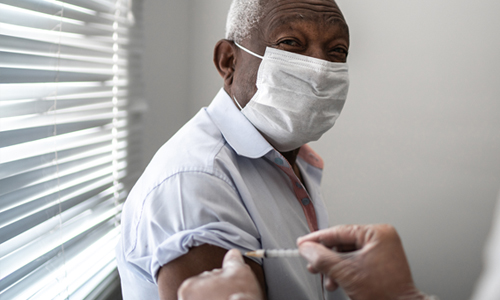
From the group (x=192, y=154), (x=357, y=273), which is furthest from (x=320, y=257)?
(x=192, y=154)

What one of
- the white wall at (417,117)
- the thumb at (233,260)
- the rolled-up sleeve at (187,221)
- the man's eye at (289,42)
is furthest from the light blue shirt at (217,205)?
the white wall at (417,117)

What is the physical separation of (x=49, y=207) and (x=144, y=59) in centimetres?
81

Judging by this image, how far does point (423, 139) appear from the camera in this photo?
211 cm

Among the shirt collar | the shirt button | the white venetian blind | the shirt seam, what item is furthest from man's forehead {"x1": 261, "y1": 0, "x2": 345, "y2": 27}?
the white venetian blind

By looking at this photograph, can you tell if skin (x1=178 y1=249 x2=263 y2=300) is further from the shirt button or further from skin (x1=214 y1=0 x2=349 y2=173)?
skin (x1=214 y1=0 x2=349 y2=173)

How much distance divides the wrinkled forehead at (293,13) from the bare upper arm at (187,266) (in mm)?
679

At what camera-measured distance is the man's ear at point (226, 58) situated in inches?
46.9

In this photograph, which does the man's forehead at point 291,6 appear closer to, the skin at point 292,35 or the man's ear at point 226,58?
the skin at point 292,35

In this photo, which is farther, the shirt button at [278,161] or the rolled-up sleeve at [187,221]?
the shirt button at [278,161]

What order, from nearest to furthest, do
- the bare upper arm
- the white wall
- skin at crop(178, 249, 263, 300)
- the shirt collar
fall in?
skin at crop(178, 249, 263, 300) < the bare upper arm < the shirt collar < the white wall

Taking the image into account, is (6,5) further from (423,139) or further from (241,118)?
(423,139)

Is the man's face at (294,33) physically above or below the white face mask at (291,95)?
above

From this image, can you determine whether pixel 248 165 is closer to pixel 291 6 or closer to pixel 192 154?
pixel 192 154

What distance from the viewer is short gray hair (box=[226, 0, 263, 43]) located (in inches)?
44.3
